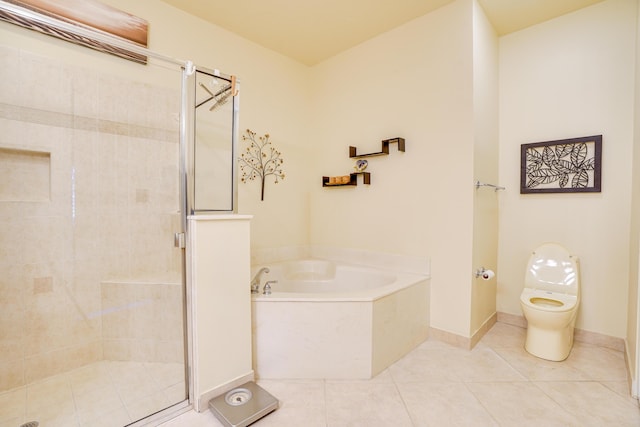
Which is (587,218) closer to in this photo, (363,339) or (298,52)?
(363,339)

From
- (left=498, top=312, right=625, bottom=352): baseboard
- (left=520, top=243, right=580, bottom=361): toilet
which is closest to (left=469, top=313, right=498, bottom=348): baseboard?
(left=520, top=243, right=580, bottom=361): toilet

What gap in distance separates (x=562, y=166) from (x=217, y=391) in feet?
10.1

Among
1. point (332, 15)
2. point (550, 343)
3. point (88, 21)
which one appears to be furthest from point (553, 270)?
point (88, 21)

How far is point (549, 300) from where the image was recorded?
2445 millimetres

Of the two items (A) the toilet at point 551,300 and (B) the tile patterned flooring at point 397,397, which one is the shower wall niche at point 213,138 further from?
(A) the toilet at point 551,300

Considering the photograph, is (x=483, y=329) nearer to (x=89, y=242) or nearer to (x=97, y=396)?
(x=97, y=396)

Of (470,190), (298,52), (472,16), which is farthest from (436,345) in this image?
(298,52)

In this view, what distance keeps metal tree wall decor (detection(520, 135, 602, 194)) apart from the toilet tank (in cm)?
51

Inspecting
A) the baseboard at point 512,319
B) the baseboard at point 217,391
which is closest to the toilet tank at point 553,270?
the baseboard at point 512,319

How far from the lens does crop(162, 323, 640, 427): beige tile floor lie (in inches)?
63.6

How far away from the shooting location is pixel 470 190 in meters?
2.34

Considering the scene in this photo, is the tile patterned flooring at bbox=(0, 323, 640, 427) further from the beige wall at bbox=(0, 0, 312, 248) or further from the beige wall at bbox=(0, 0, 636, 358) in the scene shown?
the beige wall at bbox=(0, 0, 312, 248)

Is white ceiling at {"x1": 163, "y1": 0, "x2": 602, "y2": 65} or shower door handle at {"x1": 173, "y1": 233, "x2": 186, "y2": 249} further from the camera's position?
white ceiling at {"x1": 163, "y1": 0, "x2": 602, "y2": 65}

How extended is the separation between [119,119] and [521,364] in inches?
131
